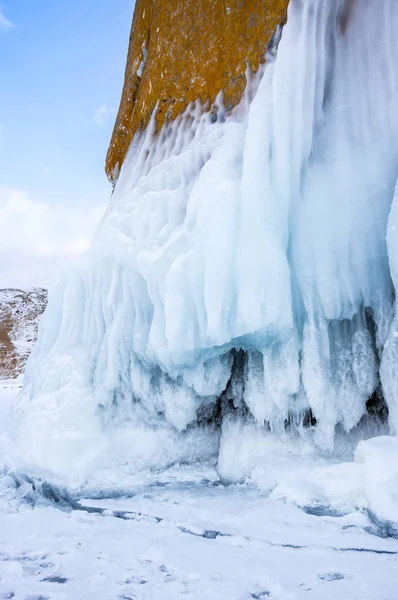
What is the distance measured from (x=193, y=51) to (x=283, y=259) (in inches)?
115

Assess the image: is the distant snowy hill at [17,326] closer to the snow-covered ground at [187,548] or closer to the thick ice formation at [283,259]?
the thick ice formation at [283,259]

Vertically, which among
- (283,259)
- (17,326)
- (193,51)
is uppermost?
(193,51)

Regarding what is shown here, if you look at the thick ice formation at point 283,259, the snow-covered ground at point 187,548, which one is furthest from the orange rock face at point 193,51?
the snow-covered ground at point 187,548

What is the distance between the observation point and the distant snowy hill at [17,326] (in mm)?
21359

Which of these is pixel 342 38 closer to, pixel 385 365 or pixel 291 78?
pixel 291 78

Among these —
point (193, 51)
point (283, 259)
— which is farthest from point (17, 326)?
point (283, 259)

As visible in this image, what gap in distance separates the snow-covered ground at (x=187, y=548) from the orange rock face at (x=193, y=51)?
4023mm

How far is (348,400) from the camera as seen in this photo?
3.84 meters

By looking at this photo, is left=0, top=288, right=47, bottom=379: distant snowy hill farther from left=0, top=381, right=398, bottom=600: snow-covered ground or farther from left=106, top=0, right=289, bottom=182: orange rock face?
left=0, top=381, right=398, bottom=600: snow-covered ground

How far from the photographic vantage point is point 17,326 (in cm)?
2447

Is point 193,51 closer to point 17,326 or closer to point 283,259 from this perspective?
point 283,259

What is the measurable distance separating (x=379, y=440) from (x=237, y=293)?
5.54 feet

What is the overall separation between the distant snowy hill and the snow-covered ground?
19424mm

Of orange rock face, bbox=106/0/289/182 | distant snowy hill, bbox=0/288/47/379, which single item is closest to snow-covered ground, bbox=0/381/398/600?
orange rock face, bbox=106/0/289/182
